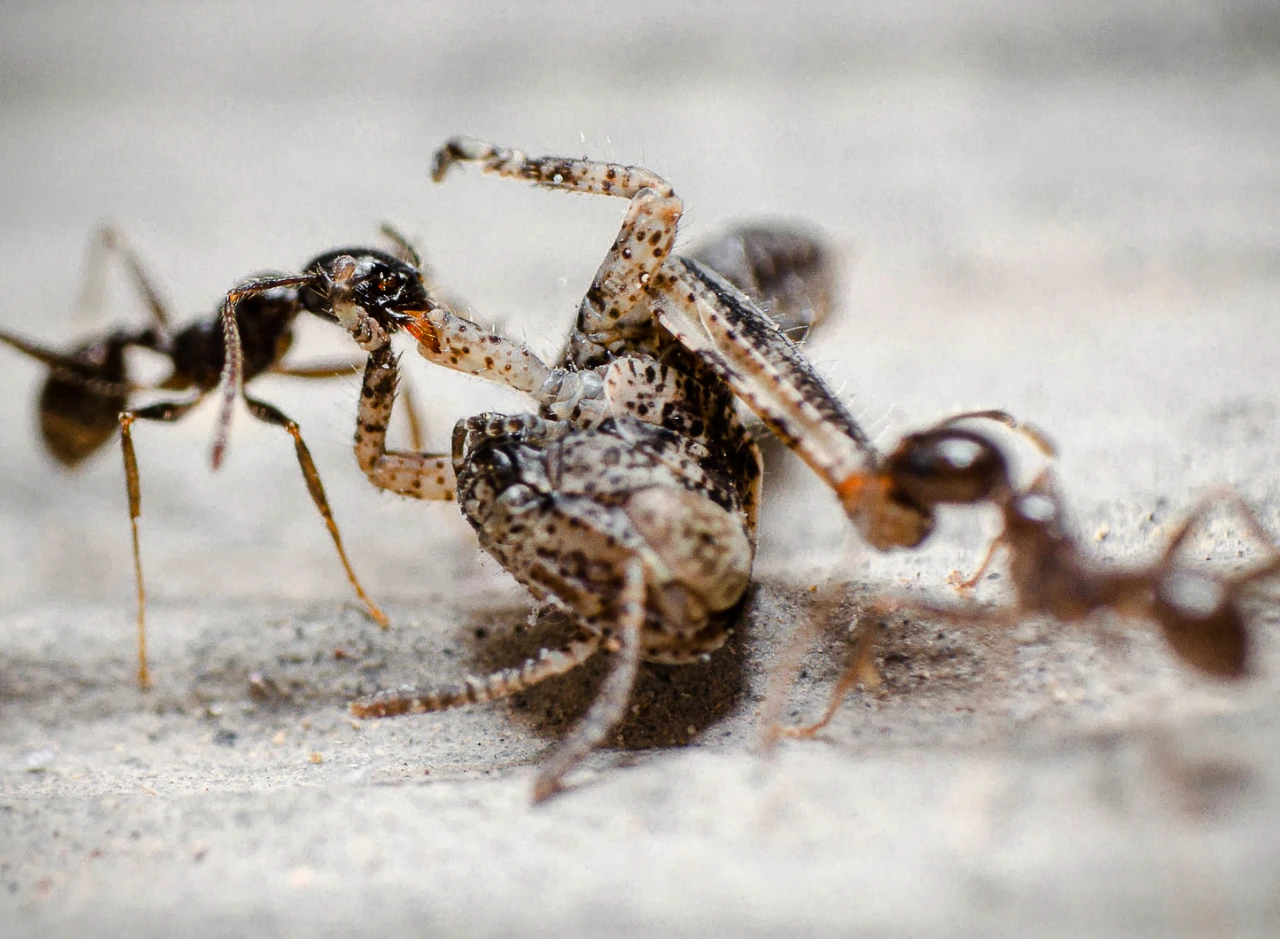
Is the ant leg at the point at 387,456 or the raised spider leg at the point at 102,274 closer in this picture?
the ant leg at the point at 387,456

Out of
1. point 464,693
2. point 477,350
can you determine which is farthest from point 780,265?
point 464,693

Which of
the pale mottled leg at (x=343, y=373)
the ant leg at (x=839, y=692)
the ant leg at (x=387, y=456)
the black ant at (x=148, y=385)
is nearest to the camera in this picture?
the ant leg at (x=839, y=692)

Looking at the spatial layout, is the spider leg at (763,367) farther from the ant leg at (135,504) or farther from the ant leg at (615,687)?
the ant leg at (135,504)

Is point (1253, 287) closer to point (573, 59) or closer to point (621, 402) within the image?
point (621, 402)

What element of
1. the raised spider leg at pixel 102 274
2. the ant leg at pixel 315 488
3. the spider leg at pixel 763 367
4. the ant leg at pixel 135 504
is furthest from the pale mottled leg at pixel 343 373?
the spider leg at pixel 763 367

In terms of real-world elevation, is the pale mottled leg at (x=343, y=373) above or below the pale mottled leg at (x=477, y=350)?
below

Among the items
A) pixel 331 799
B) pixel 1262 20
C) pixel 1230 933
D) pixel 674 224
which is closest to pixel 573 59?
pixel 1262 20

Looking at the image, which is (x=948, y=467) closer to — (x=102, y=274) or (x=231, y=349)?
(x=231, y=349)
